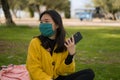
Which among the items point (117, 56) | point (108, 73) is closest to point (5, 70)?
point (108, 73)

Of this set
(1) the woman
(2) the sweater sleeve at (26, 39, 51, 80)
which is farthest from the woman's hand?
(2) the sweater sleeve at (26, 39, 51, 80)

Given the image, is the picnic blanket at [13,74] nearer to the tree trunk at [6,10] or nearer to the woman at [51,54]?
the woman at [51,54]

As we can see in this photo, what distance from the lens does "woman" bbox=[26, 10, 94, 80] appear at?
5.36 meters

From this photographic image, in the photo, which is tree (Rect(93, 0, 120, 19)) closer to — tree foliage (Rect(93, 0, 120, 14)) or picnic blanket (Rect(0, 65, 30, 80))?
tree foliage (Rect(93, 0, 120, 14))

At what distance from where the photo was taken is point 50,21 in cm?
550

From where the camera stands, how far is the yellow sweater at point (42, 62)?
5.34m

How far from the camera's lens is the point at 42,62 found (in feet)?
17.8

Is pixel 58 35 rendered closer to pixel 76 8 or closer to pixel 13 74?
pixel 13 74

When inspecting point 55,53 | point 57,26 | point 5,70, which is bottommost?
point 5,70

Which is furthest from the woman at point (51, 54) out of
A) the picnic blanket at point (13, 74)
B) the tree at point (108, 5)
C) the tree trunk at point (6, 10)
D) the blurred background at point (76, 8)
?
the tree at point (108, 5)

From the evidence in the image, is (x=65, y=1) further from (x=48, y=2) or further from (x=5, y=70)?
(x=5, y=70)

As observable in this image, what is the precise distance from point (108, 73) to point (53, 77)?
4.41 m

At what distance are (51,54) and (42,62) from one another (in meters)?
0.17

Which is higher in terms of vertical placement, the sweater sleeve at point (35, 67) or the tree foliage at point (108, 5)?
the sweater sleeve at point (35, 67)
